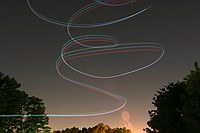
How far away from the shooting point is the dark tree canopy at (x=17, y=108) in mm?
48662

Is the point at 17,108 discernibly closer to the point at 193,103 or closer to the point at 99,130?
the point at 193,103

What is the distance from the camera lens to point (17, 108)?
51.2 metres

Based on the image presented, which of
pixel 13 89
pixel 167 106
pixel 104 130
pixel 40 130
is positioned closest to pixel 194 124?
pixel 167 106

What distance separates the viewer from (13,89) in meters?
50.0

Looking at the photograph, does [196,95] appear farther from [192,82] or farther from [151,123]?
[151,123]

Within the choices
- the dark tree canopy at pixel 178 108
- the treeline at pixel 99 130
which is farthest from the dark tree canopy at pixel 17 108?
the treeline at pixel 99 130

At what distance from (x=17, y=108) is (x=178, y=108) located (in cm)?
2237

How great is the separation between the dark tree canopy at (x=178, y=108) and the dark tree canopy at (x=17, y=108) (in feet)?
56.1

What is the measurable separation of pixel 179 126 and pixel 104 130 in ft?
237

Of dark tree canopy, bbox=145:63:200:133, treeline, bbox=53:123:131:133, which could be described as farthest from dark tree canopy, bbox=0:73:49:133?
treeline, bbox=53:123:131:133

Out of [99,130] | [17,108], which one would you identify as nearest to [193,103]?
[17,108]

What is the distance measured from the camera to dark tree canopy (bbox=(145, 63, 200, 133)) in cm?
3381

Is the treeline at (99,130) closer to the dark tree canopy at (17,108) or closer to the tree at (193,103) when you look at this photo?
the dark tree canopy at (17,108)

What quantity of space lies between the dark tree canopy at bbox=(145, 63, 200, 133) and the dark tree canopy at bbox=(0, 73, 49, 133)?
1711 cm
